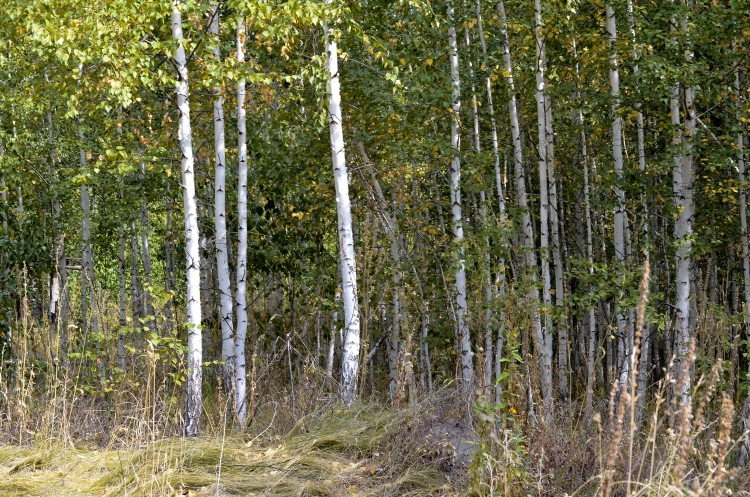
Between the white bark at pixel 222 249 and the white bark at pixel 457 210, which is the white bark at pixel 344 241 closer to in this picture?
the white bark at pixel 222 249

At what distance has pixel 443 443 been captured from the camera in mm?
4891

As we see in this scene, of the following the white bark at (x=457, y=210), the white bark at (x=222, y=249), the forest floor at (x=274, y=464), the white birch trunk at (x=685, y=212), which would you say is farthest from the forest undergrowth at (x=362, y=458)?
the white bark at (x=457, y=210)

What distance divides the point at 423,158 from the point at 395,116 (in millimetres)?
2121

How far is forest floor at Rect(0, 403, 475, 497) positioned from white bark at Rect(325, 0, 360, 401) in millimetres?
1744

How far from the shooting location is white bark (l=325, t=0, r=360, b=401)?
7.46 metres

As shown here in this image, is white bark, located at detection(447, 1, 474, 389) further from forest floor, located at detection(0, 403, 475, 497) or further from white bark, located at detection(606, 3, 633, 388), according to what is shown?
forest floor, located at detection(0, 403, 475, 497)

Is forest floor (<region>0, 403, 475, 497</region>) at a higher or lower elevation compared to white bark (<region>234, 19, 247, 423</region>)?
lower

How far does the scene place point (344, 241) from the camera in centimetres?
760

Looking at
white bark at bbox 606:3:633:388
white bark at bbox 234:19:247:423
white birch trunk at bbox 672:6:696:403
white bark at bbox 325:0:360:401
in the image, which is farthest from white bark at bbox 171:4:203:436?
white birch trunk at bbox 672:6:696:403

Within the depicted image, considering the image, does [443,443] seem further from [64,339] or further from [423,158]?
[64,339]

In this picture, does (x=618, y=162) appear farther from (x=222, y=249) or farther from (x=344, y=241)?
(x=222, y=249)

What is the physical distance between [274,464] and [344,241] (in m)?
3.05

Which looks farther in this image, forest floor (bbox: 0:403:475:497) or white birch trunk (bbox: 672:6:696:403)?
white birch trunk (bbox: 672:6:696:403)

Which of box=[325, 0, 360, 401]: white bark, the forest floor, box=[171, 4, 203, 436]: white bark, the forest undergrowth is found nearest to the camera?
the forest undergrowth
